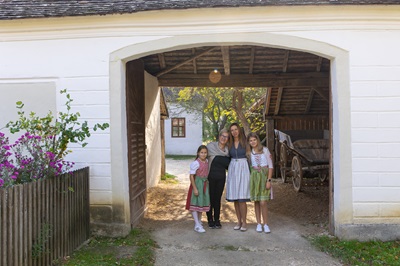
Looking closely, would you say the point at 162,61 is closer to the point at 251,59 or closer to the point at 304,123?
the point at 251,59

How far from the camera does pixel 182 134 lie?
28.2m

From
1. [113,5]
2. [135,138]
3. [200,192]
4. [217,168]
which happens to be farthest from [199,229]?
[113,5]

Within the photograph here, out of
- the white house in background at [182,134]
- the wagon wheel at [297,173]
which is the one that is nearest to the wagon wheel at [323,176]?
the wagon wheel at [297,173]

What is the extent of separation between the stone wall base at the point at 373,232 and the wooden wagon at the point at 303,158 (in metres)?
4.13

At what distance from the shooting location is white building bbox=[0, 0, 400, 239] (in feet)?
17.7

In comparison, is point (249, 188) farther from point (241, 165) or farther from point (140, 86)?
point (140, 86)

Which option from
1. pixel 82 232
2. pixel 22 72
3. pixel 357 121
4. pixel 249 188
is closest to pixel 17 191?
pixel 82 232

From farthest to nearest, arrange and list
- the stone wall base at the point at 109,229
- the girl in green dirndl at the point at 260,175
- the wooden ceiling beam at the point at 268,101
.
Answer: the wooden ceiling beam at the point at 268,101 < the girl in green dirndl at the point at 260,175 < the stone wall base at the point at 109,229

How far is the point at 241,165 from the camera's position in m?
6.05

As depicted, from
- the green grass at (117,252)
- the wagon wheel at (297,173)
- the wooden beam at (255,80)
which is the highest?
the wooden beam at (255,80)

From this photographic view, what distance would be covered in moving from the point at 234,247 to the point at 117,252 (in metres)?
1.79

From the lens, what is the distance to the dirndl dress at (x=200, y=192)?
19.9 feet

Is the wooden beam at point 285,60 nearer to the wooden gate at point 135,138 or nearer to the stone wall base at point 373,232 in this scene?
the wooden gate at point 135,138

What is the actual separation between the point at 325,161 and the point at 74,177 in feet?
24.3
